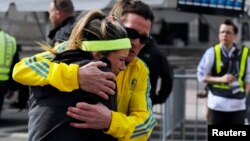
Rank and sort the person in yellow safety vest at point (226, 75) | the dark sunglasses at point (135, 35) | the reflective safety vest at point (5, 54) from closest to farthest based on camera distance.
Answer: the dark sunglasses at point (135, 35)
the reflective safety vest at point (5, 54)
the person in yellow safety vest at point (226, 75)

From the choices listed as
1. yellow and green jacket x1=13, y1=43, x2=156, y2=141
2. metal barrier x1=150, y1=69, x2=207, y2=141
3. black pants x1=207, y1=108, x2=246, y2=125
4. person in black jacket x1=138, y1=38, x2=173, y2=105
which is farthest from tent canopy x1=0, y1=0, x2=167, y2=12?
yellow and green jacket x1=13, y1=43, x2=156, y2=141

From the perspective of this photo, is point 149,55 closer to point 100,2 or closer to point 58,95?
point 58,95

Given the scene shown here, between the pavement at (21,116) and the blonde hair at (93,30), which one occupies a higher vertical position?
the blonde hair at (93,30)

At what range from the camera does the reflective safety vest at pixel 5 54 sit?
5.68m

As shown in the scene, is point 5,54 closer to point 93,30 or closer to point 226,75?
point 226,75

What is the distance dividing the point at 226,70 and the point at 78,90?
4075 mm

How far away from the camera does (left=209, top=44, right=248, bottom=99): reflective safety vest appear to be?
589 cm

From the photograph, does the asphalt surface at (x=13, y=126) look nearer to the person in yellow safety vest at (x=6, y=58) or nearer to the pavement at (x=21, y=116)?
the pavement at (x=21, y=116)

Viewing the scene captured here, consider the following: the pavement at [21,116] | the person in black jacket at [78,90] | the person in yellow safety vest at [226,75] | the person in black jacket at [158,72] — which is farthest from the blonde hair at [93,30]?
the pavement at [21,116]

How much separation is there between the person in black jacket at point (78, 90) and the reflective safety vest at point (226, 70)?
153 inches

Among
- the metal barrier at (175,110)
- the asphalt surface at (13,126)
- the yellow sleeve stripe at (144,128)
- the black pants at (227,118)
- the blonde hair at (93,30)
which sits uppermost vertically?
the blonde hair at (93,30)

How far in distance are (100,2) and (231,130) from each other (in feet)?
19.5

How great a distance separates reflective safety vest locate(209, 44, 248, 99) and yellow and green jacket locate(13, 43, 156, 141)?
3479 millimetres

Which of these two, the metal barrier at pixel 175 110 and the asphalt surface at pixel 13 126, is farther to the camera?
the asphalt surface at pixel 13 126
